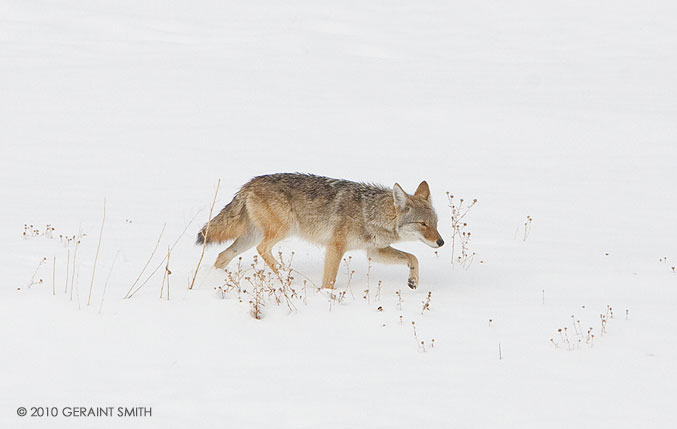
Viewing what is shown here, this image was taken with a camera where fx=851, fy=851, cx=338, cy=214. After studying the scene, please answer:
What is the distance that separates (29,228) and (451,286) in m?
4.66

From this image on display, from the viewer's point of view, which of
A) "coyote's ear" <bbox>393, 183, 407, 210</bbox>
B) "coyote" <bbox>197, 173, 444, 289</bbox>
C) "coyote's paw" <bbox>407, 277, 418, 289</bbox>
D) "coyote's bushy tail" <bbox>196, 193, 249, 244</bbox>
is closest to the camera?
"coyote's paw" <bbox>407, 277, 418, 289</bbox>

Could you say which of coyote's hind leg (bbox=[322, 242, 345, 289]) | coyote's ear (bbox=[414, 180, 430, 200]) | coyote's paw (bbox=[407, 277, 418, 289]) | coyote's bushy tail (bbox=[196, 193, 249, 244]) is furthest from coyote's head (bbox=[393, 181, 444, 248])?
coyote's bushy tail (bbox=[196, 193, 249, 244])

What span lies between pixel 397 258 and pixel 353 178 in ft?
18.4

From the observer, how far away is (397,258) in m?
8.17

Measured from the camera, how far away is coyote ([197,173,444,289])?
8.17 metres

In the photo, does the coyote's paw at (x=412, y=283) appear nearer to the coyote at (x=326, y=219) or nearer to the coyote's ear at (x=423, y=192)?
the coyote at (x=326, y=219)

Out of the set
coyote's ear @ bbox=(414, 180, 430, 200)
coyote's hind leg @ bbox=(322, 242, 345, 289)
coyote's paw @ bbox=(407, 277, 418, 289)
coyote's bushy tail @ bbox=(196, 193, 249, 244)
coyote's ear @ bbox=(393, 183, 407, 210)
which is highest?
coyote's ear @ bbox=(414, 180, 430, 200)

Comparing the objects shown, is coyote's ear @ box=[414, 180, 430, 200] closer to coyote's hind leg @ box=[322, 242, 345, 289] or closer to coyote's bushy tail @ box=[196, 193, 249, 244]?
coyote's hind leg @ box=[322, 242, 345, 289]

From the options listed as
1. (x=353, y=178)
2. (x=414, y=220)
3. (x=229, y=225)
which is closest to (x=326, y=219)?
(x=414, y=220)

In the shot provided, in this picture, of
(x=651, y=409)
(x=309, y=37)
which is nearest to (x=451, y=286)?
(x=651, y=409)

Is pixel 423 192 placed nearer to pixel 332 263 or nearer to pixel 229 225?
pixel 332 263

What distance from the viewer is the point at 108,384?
17.8 ft

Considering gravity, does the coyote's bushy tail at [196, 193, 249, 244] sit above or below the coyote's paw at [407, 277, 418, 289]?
above

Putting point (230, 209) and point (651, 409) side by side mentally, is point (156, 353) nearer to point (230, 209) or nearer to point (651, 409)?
point (230, 209)
